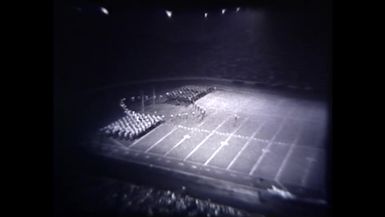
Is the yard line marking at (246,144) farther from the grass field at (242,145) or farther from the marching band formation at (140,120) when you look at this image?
the marching band formation at (140,120)

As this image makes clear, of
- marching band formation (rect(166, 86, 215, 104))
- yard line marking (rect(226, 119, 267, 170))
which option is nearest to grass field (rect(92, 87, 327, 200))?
yard line marking (rect(226, 119, 267, 170))

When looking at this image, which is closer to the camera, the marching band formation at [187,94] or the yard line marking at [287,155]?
the yard line marking at [287,155]

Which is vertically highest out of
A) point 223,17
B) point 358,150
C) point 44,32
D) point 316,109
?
point 223,17

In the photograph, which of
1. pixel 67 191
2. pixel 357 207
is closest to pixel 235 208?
pixel 357 207

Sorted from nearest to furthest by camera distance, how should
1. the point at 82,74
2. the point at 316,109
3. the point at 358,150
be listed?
1. the point at 358,150
2. the point at 82,74
3. the point at 316,109

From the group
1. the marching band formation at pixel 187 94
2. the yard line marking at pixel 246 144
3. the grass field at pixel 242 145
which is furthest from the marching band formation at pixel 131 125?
the yard line marking at pixel 246 144

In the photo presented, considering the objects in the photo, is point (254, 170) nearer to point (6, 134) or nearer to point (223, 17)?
point (6, 134)
